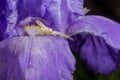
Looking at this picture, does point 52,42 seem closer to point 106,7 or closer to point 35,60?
point 35,60

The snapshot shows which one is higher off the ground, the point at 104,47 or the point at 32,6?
the point at 32,6

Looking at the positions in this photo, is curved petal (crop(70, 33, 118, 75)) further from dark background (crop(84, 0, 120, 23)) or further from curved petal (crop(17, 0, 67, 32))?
dark background (crop(84, 0, 120, 23))

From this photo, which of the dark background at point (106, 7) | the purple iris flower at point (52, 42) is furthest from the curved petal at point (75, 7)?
the dark background at point (106, 7)

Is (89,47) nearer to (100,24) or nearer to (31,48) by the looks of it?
(100,24)

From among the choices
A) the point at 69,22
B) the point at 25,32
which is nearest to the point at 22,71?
the point at 25,32

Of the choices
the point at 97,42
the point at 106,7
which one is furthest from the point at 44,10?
the point at 106,7

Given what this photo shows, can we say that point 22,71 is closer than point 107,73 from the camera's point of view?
Yes
